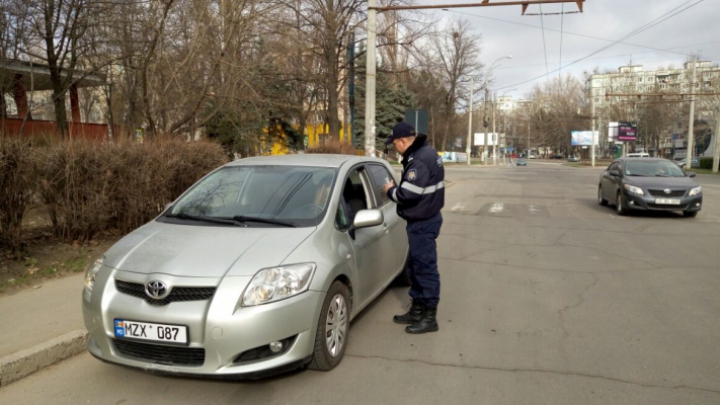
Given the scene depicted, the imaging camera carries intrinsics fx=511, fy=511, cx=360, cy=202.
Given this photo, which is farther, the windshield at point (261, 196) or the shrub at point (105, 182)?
the shrub at point (105, 182)

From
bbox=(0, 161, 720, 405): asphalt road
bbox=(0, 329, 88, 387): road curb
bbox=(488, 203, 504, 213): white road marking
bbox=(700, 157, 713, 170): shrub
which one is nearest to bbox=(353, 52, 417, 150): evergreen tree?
bbox=(700, 157, 713, 170): shrub

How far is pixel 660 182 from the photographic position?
12125 millimetres

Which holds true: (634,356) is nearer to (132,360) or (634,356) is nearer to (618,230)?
(132,360)

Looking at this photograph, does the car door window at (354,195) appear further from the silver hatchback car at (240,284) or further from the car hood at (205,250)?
the car hood at (205,250)

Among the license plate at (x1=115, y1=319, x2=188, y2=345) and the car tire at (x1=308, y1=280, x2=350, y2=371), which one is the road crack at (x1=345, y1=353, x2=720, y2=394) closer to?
the car tire at (x1=308, y1=280, x2=350, y2=371)

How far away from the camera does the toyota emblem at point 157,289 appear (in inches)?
131

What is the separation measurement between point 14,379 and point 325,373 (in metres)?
2.38

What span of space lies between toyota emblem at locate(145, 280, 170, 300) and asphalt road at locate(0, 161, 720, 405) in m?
0.77

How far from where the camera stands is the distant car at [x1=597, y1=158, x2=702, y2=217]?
468 inches

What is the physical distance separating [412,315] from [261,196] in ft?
5.96

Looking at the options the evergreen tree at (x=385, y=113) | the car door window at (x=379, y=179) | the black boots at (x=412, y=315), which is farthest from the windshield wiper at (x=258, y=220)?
the evergreen tree at (x=385, y=113)

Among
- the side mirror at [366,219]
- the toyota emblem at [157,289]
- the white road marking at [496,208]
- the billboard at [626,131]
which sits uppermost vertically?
the billboard at [626,131]

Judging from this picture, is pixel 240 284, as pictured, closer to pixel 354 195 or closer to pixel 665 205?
pixel 354 195

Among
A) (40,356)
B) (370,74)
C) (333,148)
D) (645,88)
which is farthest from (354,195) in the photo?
(645,88)
